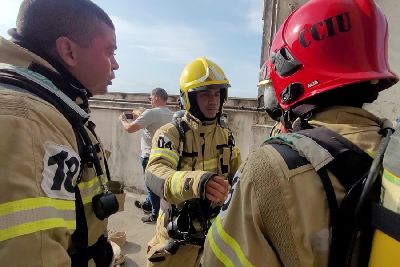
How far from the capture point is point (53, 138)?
97 cm

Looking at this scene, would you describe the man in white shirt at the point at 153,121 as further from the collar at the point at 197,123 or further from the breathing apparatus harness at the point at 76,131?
the breathing apparatus harness at the point at 76,131

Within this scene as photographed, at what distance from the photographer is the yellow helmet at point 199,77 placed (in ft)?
8.73

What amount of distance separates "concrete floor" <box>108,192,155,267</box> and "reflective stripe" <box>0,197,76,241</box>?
3.12 meters

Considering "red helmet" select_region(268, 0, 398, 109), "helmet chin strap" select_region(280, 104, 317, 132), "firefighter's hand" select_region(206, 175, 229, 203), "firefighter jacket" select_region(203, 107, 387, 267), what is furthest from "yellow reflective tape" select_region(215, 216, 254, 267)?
"firefighter's hand" select_region(206, 175, 229, 203)

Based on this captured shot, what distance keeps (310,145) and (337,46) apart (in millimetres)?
421

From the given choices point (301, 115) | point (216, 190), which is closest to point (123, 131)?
point (216, 190)

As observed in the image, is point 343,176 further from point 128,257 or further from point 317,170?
point 128,257

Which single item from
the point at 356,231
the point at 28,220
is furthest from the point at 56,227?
the point at 356,231

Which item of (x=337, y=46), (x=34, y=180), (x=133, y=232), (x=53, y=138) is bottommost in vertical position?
(x=133, y=232)

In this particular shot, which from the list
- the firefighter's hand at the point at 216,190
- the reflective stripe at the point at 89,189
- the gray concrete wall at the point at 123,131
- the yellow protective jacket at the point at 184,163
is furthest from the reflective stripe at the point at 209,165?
the gray concrete wall at the point at 123,131

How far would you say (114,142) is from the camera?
6.61m

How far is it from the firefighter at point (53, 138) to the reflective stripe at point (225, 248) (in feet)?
1.48

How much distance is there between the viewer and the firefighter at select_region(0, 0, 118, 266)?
32.4 inches

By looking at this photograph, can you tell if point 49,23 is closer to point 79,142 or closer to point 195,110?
point 79,142
